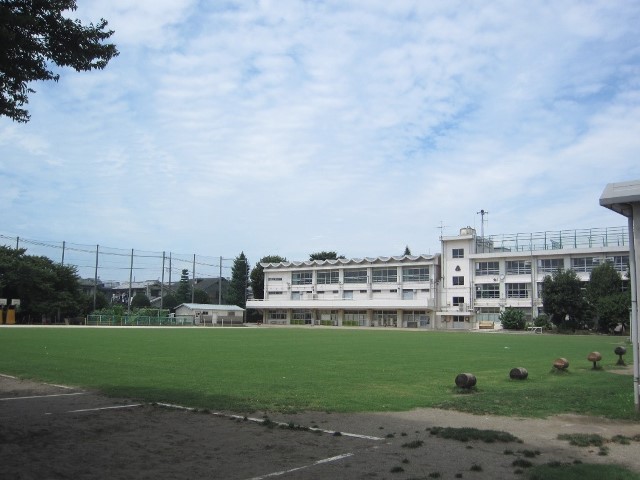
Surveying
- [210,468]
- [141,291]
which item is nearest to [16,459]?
[210,468]

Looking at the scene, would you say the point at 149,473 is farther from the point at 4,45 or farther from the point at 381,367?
the point at 381,367

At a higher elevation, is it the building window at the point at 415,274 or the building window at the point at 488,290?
the building window at the point at 415,274

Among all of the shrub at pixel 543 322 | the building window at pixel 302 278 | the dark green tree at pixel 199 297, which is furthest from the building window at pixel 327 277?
the shrub at pixel 543 322

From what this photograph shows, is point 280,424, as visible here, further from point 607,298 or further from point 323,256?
point 323,256

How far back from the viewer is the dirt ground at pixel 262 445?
7531 mm

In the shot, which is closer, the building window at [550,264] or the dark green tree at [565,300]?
the dark green tree at [565,300]

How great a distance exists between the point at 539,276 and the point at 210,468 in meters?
87.2

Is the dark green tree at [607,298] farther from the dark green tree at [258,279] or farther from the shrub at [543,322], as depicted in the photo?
the dark green tree at [258,279]

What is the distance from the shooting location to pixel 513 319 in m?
79.8

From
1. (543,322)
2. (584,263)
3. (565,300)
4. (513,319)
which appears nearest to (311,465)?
(565,300)

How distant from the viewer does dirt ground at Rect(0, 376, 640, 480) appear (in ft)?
24.7

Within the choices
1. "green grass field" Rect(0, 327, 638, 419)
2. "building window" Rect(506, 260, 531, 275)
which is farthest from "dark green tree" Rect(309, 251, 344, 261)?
"green grass field" Rect(0, 327, 638, 419)

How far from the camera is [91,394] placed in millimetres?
14094

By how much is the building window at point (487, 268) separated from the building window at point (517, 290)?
3.21 metres
